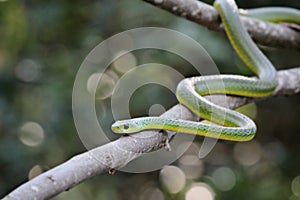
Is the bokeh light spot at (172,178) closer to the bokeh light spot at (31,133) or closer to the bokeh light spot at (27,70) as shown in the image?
the bokeh light spot at (31,133)

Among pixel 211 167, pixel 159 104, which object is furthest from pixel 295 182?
pixel 159 104

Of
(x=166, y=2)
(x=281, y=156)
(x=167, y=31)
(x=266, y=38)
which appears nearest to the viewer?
(x=166, y=2)

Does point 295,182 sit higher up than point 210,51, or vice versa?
point 210,51

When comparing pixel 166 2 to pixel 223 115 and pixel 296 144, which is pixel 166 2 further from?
pixel 296 144

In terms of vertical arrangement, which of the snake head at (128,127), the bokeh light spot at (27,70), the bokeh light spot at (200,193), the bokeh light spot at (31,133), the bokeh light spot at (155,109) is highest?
the snake head at (128,127)

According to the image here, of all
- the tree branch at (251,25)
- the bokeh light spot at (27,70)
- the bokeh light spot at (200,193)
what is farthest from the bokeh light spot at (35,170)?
the tree branch at (251,25)

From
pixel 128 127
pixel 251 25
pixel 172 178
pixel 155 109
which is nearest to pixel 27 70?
pixel 155 109

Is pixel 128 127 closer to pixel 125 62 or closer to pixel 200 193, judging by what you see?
pixel 125 62

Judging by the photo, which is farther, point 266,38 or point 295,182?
point 295,182
